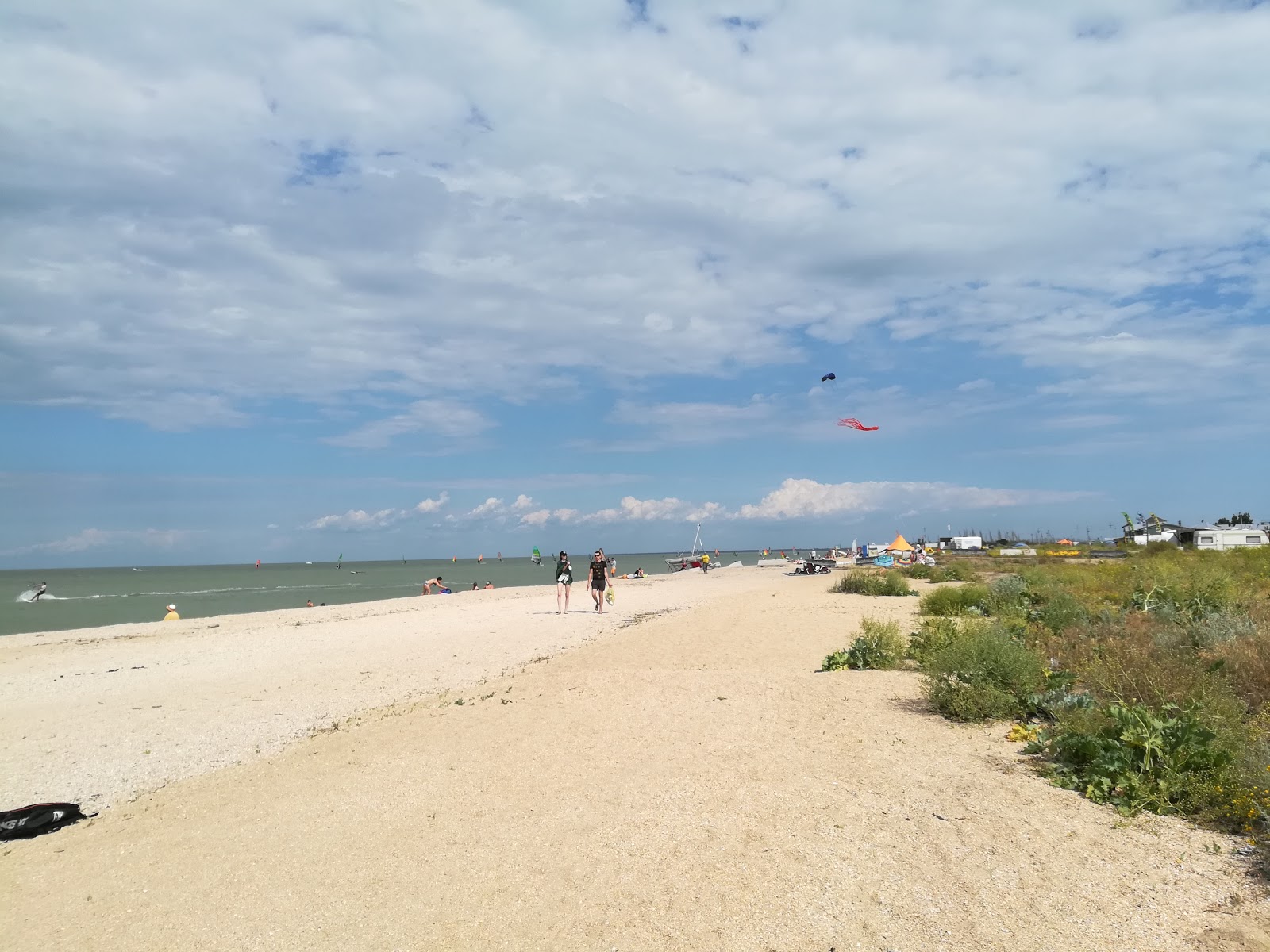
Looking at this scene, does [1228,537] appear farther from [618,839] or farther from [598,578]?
[618,839]

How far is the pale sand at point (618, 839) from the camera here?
4195 mm

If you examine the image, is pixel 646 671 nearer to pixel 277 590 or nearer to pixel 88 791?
pixel 88 791

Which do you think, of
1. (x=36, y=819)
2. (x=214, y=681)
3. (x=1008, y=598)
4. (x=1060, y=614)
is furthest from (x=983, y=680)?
(x=214, y=681)

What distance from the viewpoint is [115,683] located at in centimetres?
1388

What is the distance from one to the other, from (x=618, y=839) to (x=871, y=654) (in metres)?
6.39

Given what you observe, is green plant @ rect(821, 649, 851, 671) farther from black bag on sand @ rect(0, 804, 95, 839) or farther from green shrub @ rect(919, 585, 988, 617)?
black bag on sand @ rect(0, 804, 95, 839)

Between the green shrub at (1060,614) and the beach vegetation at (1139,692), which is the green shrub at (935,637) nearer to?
the beach vegetation at (1139,692)

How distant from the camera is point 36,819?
6727mm

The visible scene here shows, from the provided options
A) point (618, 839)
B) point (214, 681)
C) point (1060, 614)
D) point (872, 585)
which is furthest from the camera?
point (872, 585)

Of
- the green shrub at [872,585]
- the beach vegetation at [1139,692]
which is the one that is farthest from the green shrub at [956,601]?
the green shrub at [872,585]

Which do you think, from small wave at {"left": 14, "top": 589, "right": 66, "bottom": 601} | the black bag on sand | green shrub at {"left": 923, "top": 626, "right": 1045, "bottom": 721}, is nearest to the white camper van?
green shrub at {"left": 923, "top": 626, "right": 1045, "bottom": 721}

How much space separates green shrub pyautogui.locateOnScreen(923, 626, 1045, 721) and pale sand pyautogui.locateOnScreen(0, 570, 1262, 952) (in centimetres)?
35

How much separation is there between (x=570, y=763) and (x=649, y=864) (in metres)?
2.27

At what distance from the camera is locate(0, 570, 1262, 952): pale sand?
4195 mm
